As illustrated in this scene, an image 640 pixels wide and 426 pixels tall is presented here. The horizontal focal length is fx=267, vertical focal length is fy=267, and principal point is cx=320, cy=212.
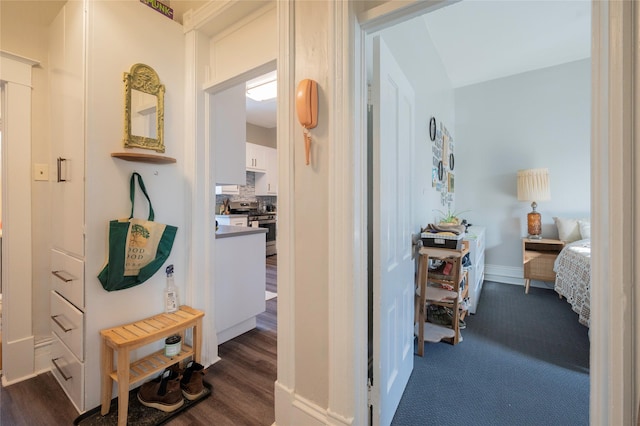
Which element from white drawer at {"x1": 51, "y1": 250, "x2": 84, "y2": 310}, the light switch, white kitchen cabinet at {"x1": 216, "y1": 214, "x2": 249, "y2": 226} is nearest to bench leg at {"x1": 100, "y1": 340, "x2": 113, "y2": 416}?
white drawer at {"x1": 51, "y1": 250, "x2": 84, "y2": 310}

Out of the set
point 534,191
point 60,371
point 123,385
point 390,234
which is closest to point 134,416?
point 123,385

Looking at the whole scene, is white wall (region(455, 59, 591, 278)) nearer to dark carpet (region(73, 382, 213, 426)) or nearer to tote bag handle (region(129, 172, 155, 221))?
tote bag handle (region(129, 172, 155, 221))

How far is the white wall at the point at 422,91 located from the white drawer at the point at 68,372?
7.36 ft

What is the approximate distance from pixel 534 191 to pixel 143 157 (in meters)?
4.41

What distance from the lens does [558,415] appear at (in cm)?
151

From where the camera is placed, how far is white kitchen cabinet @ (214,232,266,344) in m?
2.15

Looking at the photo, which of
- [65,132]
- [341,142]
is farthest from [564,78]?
[65,132]

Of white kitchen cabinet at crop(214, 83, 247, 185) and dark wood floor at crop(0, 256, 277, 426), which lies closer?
dark wood floor at crop(0, 256, 277, 426)

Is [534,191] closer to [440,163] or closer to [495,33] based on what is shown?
[440,163]

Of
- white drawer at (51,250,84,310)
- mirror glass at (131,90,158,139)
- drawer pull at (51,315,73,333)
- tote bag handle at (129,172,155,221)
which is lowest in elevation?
drawer pull at (51,315,73,333)

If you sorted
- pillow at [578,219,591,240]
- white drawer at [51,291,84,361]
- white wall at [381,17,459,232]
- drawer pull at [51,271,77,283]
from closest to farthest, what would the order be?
white drawer at [51,291,84,361], drawer pull at [51,271,77,283], white wall at [381,17,459,232], pillow at [578,219,591,240]

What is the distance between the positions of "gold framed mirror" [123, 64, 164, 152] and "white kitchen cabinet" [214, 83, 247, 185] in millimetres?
345

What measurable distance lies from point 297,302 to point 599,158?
1.17 m

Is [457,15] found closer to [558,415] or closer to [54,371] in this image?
[558,415]
